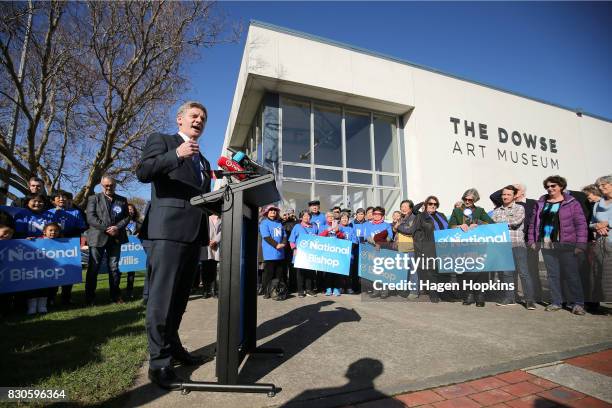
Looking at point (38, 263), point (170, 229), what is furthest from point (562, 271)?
point (38, 263)

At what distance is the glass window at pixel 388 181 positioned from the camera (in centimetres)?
1345

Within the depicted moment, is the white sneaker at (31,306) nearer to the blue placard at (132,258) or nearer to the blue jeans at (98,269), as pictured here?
the blue jeans at (98,269)

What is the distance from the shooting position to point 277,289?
6.06 meters

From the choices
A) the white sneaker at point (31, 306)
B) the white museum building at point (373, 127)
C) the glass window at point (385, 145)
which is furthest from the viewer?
the glass window at point (385, 145)

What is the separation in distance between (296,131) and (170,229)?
1056 centimetres

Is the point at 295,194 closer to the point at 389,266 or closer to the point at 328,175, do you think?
the point at 328,175

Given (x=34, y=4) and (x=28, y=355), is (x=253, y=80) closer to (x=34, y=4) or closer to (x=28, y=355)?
(x=34, y=4)

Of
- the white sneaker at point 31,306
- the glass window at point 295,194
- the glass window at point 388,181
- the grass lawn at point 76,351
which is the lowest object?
the grass lawn at point 76,351

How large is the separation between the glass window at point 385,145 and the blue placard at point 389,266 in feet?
28.5

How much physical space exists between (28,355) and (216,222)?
3915 mm

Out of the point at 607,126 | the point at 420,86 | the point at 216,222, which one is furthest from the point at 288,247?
the point at 607,126

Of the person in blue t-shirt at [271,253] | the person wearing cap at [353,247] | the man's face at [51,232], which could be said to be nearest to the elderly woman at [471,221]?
the person wearing cap at [353,247]

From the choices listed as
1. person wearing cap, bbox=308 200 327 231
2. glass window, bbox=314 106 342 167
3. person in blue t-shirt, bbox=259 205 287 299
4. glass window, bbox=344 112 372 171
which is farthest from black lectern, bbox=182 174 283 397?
glass window, bbox=344 112 372 171

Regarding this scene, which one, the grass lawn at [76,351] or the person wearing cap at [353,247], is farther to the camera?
the person wearing cap at [353,247]
